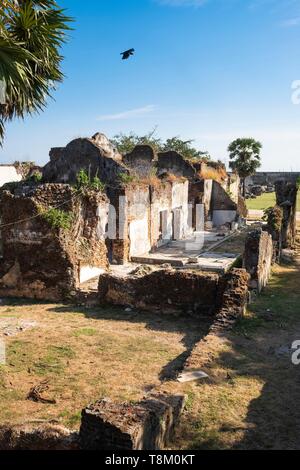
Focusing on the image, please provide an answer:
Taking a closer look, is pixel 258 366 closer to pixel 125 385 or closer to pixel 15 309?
pixel 125 385

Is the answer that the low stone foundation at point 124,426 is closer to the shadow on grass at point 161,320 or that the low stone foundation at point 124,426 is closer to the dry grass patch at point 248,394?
the dry grass patch at point 248,394

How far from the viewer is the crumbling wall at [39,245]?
12422 mm

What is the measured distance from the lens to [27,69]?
8664 mm

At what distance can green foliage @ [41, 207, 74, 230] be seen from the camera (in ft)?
40.6

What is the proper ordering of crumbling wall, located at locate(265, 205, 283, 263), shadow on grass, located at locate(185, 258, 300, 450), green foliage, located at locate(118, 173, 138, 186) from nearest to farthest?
shadow on grass, located at locate(185, 258, 300, 450) < crumbling wall, located at locate(265, 205, 283, 263) < green foliage, located at locate(118, 173, 138, 186)

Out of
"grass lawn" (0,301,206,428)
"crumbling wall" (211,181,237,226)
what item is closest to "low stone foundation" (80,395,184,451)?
"grass lawn" (0,301,206,428)

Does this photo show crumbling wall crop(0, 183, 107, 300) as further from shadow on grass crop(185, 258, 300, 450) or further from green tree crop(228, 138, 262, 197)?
green tree crop(228, 138, 262, 197)

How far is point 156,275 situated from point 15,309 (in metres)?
3.83

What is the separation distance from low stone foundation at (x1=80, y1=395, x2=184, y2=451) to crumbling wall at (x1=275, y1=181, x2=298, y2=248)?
628 inches

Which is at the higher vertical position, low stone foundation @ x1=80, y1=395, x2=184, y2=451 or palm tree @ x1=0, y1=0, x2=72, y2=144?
palm tree @ x1=0, y1=0, x2=72, y2=144

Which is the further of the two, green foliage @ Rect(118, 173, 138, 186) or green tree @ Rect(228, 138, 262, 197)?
green tree @ Rect(228, 138, 262, 197)

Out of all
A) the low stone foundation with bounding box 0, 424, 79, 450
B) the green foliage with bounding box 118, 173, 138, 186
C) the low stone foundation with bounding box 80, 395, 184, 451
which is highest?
the green foliage with bounding box 118, 173, 138, 186

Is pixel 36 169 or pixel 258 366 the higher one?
pixel 36 169
